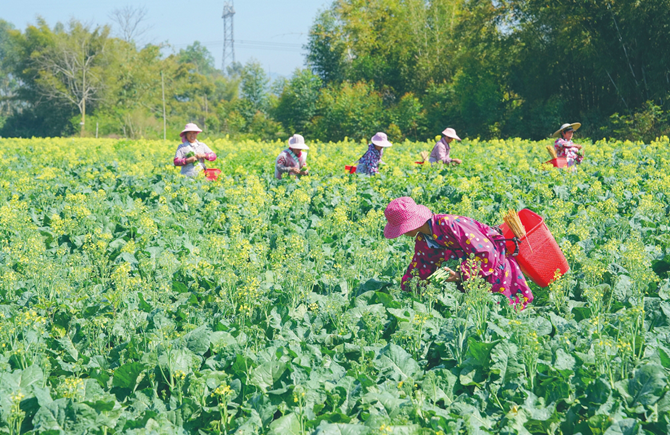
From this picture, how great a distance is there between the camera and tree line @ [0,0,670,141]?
81.5ft

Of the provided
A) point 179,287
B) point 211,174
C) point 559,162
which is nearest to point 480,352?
point 179,287

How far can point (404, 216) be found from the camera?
4438mm

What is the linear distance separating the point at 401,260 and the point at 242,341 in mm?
2186

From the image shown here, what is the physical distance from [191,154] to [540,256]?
728 cm

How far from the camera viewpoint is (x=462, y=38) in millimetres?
34719

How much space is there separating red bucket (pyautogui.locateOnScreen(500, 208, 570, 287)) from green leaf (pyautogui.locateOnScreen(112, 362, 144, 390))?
9.91 ft

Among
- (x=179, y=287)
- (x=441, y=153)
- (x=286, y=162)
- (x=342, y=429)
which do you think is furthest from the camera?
(x=441, y=153)

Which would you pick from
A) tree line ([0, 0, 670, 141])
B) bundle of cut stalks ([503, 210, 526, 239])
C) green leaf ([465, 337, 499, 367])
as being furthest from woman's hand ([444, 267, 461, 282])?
tree line ([0, 0, 670, 141])

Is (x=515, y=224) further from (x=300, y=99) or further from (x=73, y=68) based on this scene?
(x=73, y=68)

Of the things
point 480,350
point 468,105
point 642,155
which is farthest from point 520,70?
point 480,350

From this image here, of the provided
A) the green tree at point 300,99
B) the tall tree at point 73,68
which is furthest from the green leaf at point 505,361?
the tall tree at point 73,68

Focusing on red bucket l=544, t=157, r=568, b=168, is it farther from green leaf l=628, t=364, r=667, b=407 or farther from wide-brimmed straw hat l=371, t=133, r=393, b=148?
green leaf l=628, t=364, r=667, b=407

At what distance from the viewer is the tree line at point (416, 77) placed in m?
24.8

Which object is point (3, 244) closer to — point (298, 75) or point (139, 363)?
point (139, 363)
